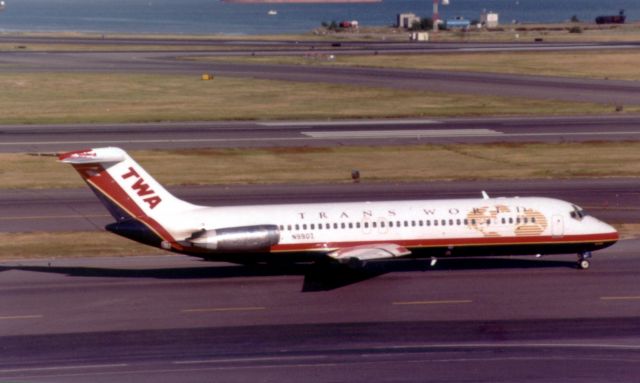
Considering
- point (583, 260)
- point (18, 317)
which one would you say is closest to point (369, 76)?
point (583, 260)

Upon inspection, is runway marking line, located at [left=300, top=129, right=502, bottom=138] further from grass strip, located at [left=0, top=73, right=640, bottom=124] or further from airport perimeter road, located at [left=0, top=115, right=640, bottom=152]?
grass strip, located at [left=0, top=73, right=640, bottom=124]

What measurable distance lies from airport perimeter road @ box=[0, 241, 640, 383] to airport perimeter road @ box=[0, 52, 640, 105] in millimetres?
58624

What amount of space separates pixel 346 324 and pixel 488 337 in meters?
4.70

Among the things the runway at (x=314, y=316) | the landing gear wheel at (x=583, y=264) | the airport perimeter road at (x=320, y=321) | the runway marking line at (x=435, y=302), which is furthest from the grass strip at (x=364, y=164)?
the runway marking line at (x=435, y=302)

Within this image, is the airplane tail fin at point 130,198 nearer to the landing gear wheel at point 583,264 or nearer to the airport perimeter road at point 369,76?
the landing gear wheel at point 583,264

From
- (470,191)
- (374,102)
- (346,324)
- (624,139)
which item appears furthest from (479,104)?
(346,324)

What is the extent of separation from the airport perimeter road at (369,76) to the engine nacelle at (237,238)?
207ft

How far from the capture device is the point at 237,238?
117 ft

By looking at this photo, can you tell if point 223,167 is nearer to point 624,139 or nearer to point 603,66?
point 624,139

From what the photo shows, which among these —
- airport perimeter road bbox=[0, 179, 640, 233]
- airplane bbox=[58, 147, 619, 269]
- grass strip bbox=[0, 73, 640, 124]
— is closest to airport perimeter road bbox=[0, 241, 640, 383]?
airplane bbox=[58, 147, 619, 269]

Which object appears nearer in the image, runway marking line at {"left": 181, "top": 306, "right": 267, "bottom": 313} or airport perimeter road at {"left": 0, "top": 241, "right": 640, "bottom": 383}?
airport perimeter road at {"left": 0, "top": 241, "right": 640, "bottom": 383}

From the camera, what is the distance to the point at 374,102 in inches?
3713

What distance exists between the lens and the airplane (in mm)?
36125

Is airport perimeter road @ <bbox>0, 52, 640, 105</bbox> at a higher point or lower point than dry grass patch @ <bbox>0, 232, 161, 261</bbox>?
higher
